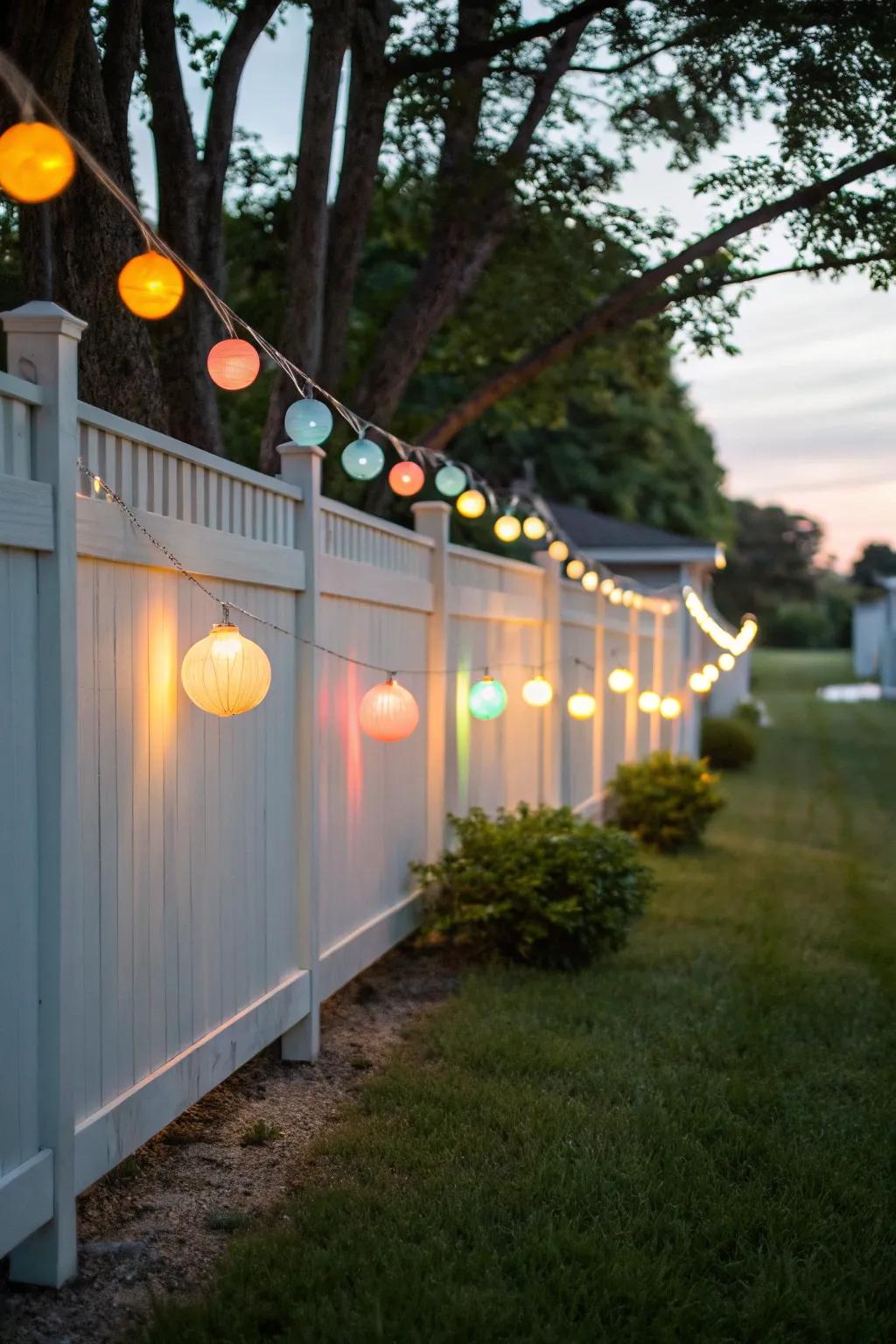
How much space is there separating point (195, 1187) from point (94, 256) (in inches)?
158

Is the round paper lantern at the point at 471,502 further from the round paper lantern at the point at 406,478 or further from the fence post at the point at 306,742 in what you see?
the fence post at the point at 306,742

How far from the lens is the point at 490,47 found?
8.02m

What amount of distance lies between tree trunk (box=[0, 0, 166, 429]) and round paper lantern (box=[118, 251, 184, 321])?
168cm

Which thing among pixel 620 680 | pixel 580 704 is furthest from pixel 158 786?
pixel 620 680

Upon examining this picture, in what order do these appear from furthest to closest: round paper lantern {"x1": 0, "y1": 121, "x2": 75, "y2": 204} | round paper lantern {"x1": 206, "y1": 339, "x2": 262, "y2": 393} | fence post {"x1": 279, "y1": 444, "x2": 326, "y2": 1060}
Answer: fence post {"x1": 279, "y1": 444, "x2": 326, "y2": 1060} → round paper lantern {"x1": 206, "y1": 339, "x2": 262, "y2": 393} → round paper lantern {"x1": 0, "y1": 121, "x2": 75, "y2": 204}

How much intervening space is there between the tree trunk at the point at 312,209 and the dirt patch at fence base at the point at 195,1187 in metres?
3.43

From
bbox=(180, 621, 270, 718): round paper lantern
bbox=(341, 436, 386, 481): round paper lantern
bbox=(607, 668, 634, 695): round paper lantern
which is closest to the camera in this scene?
bbox=(180, 621, 270, 718): round paper lantern

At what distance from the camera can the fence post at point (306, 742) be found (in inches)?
→ 206

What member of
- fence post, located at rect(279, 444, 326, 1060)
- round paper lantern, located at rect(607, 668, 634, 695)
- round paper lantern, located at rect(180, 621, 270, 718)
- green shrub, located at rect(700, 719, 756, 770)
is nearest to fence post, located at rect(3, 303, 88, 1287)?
round paper lantern, located at rect(180, 621, 270, 718)

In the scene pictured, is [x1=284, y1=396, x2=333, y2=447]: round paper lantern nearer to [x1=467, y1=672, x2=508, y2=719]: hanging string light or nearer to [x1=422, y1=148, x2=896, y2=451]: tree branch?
[x1=467, y1=672, x2=508, y2=719]: hanging string light

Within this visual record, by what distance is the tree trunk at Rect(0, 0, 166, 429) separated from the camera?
18.1ft

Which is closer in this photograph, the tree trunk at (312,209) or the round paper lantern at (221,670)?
the round paper lantern at (221,670)

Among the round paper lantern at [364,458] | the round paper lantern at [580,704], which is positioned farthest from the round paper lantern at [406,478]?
the round paper lantern at [580,704]

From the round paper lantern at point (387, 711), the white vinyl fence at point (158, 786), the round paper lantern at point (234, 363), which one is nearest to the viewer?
the white vinyl fence at point (158, 786)
